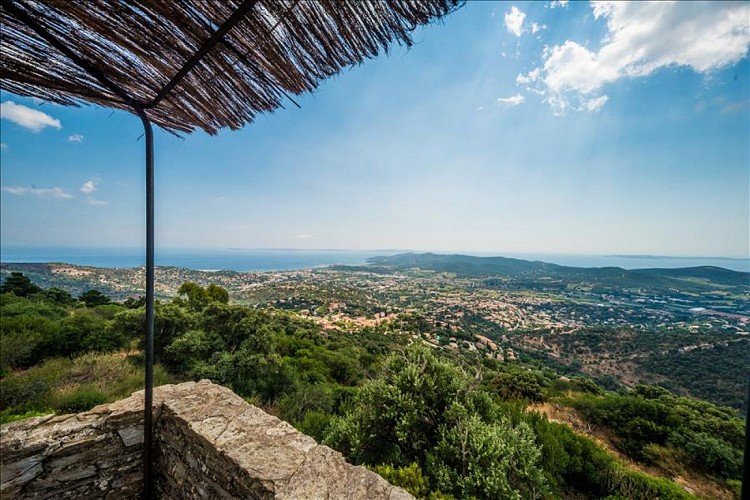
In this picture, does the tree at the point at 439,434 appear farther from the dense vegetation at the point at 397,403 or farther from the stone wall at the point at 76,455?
the stone wall at the point at 76,455

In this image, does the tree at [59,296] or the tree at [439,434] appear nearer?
the tree at [439,434]

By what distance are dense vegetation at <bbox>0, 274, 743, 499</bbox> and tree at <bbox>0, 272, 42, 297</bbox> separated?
0.40 feet

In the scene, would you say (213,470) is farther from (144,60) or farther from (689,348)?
(689,348)

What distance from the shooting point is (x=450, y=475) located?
376cm

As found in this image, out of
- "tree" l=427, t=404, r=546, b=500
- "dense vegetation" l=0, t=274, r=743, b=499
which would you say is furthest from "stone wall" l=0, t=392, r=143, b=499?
"tree" l=427, t=404, r=546, b=500

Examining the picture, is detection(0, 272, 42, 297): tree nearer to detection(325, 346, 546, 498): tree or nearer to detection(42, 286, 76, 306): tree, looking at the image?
detection(42, 286, 76, 306): tree

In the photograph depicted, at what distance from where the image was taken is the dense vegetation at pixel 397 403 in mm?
4070

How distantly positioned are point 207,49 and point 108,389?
7.33 m

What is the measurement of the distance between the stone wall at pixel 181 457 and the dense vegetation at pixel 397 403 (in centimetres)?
208

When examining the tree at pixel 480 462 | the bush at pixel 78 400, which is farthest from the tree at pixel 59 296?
the tree at pixel 480 462

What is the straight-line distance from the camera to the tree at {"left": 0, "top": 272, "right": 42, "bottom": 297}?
12180mm

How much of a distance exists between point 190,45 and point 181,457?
107 inches

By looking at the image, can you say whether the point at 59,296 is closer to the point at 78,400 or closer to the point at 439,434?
the point at 78,400

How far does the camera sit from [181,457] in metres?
2.12
